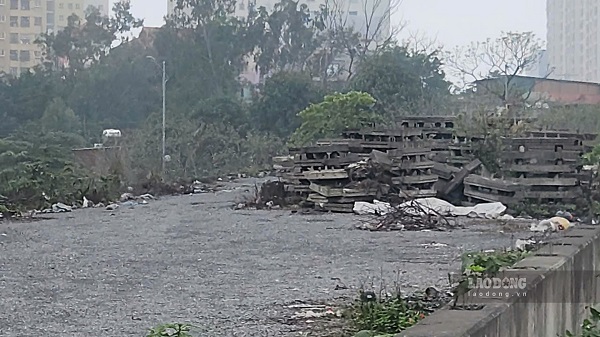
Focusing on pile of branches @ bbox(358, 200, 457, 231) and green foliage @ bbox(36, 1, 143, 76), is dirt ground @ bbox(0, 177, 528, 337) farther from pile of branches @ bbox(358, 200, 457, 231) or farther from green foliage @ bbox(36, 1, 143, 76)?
green foliage @ bbox(36, 1, 143, 76)

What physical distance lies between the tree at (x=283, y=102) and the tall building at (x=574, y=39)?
3047 cm

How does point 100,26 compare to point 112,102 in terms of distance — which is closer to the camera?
point 112,102

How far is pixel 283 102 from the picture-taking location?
4362 centimetres

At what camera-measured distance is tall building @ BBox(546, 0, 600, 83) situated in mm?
72312

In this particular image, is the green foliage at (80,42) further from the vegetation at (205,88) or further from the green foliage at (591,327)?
the green foliage at (591,327)

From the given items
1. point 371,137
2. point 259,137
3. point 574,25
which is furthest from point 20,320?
point 574,25

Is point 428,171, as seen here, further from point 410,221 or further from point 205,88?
point 205,88

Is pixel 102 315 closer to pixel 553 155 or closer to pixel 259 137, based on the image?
pixel 553 155

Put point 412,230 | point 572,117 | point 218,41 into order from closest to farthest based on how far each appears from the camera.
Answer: point 412,230 → point 572,117 → point 218,41

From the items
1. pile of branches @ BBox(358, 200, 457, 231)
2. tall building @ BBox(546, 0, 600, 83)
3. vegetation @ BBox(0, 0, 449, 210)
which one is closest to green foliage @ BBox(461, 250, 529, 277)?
pile of branches @ BBox(358, 200, 457, 231)

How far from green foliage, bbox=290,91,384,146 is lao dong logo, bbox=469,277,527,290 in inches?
937

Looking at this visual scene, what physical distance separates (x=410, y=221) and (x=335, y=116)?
1436 centimetres

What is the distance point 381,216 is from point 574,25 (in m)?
65.2

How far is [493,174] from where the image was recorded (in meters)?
19.3
